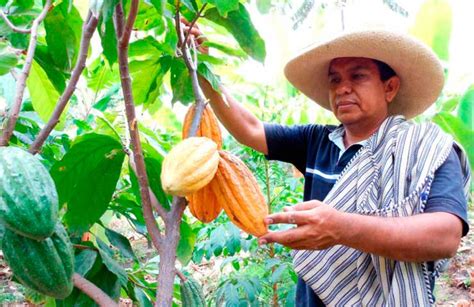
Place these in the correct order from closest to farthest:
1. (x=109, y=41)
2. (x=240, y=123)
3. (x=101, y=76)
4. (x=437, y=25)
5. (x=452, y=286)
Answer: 1. (x=109, y=41)
2. (x=240, y=123)
3. (x=101, y=76)
4. (x=437, y=25)
5. (x=452, y=286)

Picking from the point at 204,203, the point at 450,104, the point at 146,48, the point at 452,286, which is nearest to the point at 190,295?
the point at 204,203

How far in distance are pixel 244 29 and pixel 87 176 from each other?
47cm

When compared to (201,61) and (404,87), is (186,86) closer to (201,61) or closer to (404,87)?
(201,61)

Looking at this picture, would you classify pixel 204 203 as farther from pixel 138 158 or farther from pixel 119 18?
pixel 119 18

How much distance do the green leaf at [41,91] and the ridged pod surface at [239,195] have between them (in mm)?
704

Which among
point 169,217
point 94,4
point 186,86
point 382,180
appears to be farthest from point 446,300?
point 94,4

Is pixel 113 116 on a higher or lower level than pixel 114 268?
higher

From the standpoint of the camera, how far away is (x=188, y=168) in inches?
36.6

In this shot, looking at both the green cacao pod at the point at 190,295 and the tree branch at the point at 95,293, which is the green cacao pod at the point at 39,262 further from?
the green cacao pod at the point at 190,295

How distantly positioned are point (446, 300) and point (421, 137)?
242 centimetres

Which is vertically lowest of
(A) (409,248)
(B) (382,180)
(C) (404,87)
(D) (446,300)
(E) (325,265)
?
(D) (446,300)

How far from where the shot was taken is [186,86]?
1386 mm

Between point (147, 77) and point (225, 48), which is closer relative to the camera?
point (225, 48)

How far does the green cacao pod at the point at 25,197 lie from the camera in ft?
2.58
